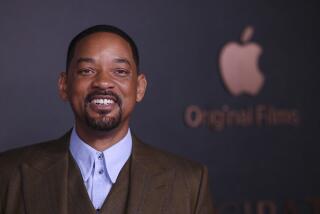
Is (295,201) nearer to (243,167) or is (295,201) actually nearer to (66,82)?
(243,167)

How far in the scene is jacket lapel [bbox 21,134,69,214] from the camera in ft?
4.01

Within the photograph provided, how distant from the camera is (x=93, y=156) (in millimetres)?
1300

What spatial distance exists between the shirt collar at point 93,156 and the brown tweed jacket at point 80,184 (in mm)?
22

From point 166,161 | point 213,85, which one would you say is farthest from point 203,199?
point 213,85

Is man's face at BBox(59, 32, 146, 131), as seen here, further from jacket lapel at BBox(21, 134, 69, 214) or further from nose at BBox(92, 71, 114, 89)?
jacket lapel at BBox(21, 134, 69, 214)

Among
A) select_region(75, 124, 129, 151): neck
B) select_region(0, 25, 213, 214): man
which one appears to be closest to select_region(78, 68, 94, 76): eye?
select_region(0, 25, 213, 214): man

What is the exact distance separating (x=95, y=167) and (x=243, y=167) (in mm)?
1108

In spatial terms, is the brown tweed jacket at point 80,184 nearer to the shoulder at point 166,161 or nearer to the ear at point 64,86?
the shoulder at point 166,161

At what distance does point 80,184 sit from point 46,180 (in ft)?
0.28

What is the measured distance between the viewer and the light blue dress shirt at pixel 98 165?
1268 mm

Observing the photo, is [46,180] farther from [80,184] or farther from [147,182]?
[147,182]

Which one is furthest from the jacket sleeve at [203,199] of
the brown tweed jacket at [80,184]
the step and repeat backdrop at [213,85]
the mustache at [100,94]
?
the step and repeat backdrop at [213,85]

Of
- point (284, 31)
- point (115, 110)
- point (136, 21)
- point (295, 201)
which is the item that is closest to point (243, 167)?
point (295, 201)

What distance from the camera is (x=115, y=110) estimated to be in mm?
1271
